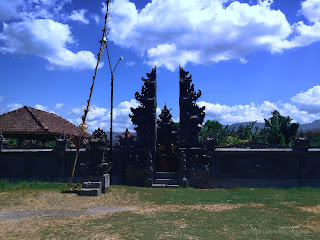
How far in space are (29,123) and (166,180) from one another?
15.9 meters

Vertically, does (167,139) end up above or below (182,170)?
above

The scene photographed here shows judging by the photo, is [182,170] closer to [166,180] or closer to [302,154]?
[166,180]

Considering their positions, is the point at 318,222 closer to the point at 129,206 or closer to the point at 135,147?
the point at 129,206

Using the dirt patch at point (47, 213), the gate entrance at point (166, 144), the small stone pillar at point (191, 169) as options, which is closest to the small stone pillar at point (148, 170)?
the gate entrance at point (166, 144)

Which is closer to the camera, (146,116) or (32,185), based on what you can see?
(32,185)

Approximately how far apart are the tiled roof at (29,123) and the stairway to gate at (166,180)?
1215cm

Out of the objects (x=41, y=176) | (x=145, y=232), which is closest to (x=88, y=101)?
(x=41, y=176)

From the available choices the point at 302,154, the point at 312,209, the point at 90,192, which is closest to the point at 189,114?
the point at 302,154

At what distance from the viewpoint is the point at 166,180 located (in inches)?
746

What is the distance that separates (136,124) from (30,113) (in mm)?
13812

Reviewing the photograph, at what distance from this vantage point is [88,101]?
53.3 feet

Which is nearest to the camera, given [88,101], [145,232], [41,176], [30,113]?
[145,232]

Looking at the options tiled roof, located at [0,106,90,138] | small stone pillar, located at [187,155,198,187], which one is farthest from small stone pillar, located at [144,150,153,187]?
tiled roof, located at [0,106,90,138]

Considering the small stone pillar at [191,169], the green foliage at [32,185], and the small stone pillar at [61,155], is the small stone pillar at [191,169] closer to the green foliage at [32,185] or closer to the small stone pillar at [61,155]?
the green foliage at [32,185]
